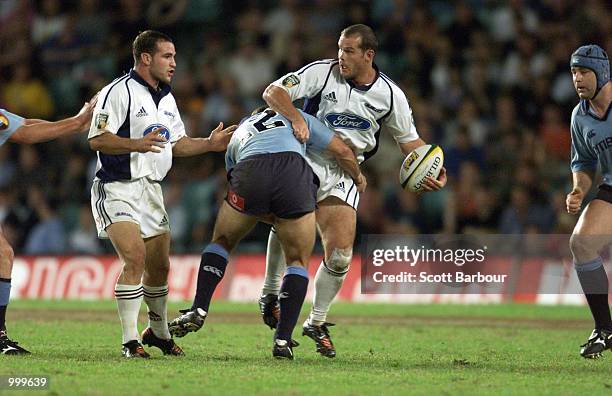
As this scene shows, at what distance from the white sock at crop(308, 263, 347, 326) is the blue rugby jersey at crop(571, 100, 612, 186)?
2.42 meters

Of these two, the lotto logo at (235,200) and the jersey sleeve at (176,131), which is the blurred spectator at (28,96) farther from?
the lotto logo at (235,200)

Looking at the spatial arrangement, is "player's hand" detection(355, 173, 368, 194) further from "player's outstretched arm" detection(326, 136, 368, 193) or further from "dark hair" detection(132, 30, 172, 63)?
"dark hair" detection(132, 30, 172, 63)

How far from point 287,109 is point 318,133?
1.13ft

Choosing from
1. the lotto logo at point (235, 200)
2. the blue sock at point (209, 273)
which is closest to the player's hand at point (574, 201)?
the lotto logo at point (235, 200)

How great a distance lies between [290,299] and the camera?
8.17 metres

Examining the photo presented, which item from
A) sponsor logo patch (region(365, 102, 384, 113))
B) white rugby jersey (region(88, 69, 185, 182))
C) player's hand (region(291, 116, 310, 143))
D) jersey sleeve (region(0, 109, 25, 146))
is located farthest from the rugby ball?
jersey sleeve (region(0, 109, 25, 146))

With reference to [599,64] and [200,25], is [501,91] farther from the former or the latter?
[599,64]

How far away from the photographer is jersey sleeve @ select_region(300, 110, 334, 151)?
8.73 meters

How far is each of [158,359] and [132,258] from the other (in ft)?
2.58

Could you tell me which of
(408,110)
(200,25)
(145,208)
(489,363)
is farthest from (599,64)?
(200,25)

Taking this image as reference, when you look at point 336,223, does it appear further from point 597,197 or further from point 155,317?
point 597,197

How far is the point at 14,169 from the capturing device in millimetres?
18625

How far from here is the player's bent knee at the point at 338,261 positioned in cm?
905

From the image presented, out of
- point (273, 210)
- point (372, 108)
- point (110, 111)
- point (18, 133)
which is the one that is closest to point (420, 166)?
point (372, 108)
